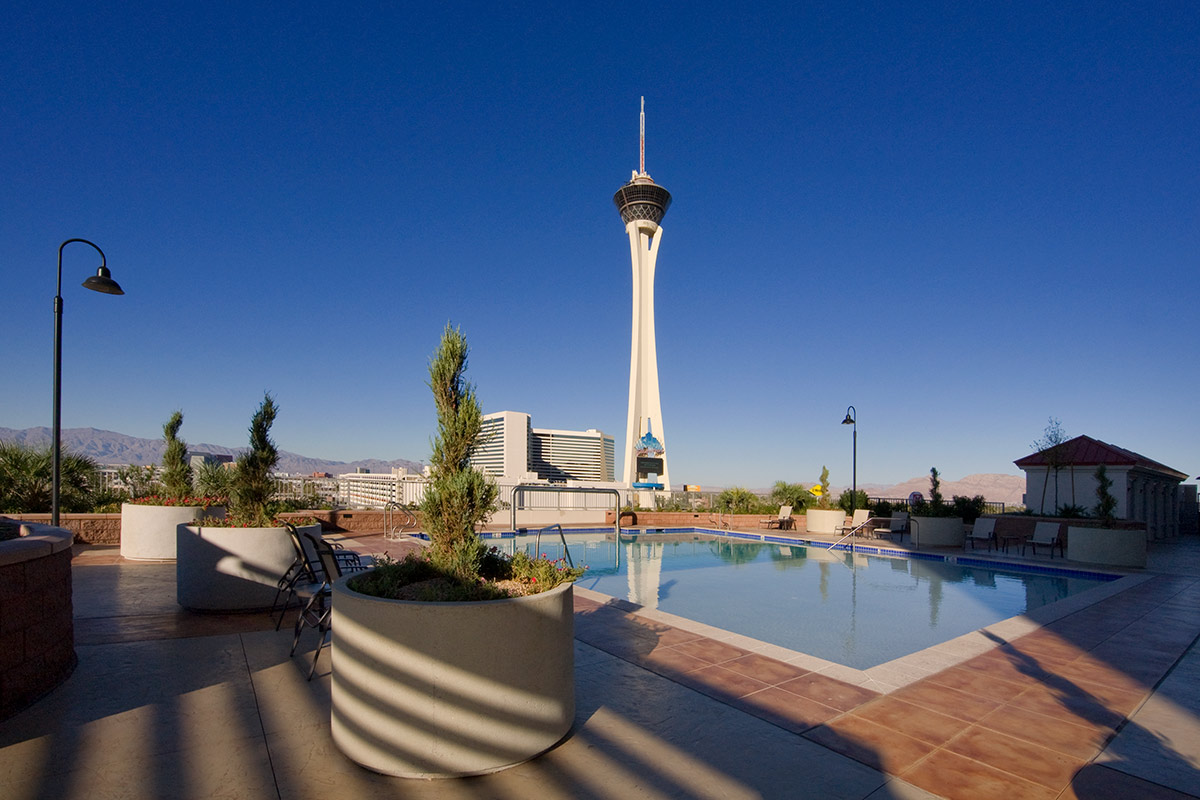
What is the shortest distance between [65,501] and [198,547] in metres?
9.83

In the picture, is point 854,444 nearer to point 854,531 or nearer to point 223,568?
point 854,531

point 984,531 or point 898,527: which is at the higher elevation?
point 984,531

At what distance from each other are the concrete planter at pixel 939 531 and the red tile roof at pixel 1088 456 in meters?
7.41

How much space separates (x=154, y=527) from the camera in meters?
9.45

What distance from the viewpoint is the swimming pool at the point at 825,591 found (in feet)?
22.5

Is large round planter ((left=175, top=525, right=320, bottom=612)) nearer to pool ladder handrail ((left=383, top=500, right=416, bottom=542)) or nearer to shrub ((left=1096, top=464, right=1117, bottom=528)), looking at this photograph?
pool ladder handrail ((left=383, top=500, right=416, bottom=542))

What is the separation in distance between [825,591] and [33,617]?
9818 millimetres

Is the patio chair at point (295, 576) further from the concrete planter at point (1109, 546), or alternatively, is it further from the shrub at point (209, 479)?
the concrete planter at point (1109, 546)

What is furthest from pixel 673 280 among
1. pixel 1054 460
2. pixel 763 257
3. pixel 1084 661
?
pixel 1084 661

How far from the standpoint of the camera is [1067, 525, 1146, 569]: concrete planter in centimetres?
1096

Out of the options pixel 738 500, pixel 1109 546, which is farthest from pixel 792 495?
pixel 1109 546

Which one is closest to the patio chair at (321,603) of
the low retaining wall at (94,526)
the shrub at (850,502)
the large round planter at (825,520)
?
the low retaining wall at (94,526)

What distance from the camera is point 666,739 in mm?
3295

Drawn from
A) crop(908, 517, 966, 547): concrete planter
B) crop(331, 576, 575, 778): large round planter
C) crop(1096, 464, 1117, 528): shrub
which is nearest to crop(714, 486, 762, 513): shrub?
crop(908, 517, 966, 547): concrete planter
